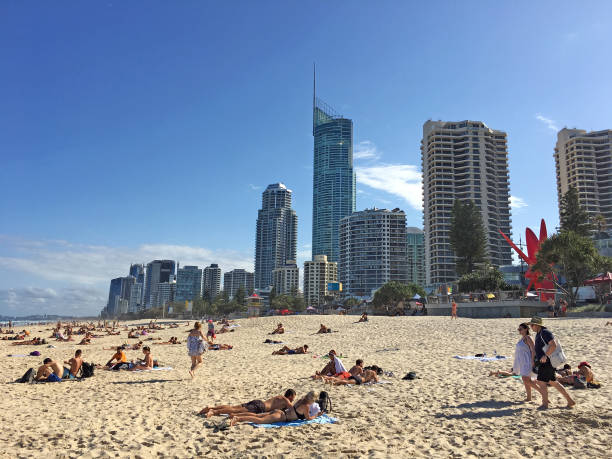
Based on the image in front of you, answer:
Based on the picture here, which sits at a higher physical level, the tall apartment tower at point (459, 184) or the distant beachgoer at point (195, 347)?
the tall apartment tower at point (459, 184)

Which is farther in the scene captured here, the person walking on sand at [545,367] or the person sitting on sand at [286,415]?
the person walking on sand at [545,367]

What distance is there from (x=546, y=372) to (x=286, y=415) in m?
4.68

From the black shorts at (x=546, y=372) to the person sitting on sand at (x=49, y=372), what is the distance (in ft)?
40.3

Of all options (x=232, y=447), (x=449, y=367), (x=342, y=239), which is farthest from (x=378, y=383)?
(x=342, y=239)

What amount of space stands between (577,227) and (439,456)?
63.0 m

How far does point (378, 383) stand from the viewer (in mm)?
10430

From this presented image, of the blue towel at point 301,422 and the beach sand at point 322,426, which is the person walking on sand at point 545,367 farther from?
the blue towel at point 301,422

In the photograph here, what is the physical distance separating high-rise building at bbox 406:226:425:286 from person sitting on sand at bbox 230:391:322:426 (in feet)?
501

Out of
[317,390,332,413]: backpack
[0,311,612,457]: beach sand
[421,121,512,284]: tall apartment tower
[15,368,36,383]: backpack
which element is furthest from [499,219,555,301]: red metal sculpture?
[421,121,512,284]: tall apartment tower

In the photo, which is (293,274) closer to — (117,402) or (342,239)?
(342,239)

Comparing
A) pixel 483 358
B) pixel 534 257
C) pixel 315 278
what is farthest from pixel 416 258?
pixel 483 358

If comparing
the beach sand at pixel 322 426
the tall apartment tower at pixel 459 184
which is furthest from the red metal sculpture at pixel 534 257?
the tall apartment tower at pixel 459 184

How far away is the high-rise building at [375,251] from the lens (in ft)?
503

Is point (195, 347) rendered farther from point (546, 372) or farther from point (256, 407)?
point (546, 372)
